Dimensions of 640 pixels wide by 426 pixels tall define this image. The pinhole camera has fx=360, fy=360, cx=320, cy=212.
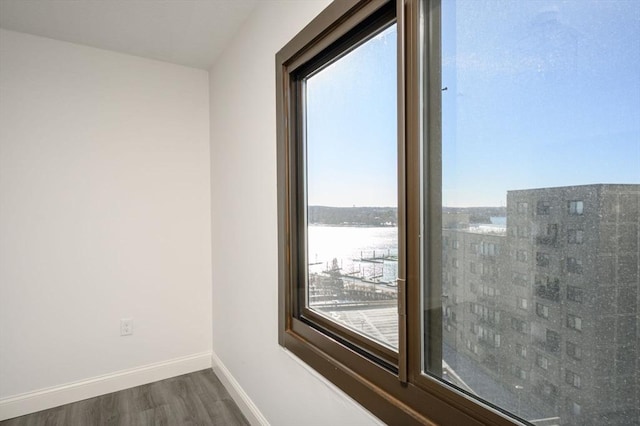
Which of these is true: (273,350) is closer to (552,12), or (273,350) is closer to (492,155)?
(492,155)

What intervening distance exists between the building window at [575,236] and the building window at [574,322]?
16cm

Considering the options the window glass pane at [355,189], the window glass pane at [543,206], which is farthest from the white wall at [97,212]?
the window glass pane at [543,206]

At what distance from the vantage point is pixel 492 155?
0.93 m

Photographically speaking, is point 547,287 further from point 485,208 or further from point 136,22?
point 136,22

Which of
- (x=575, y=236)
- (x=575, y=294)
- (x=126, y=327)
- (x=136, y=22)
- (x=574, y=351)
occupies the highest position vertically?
(x=136, y=22)

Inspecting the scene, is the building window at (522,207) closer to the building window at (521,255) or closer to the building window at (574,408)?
the building window at (521,255)

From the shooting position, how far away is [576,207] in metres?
0.76

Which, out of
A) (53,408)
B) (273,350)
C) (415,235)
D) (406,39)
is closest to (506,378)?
(415,235)

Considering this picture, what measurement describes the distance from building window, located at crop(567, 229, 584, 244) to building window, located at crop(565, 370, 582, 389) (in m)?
0.28

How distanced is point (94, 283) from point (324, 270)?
193 cm

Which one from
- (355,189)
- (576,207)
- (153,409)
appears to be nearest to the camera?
(576,207)

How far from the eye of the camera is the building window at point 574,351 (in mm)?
765

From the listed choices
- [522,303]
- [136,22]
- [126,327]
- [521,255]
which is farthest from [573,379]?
[126,327]

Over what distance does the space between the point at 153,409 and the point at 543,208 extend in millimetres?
2656
